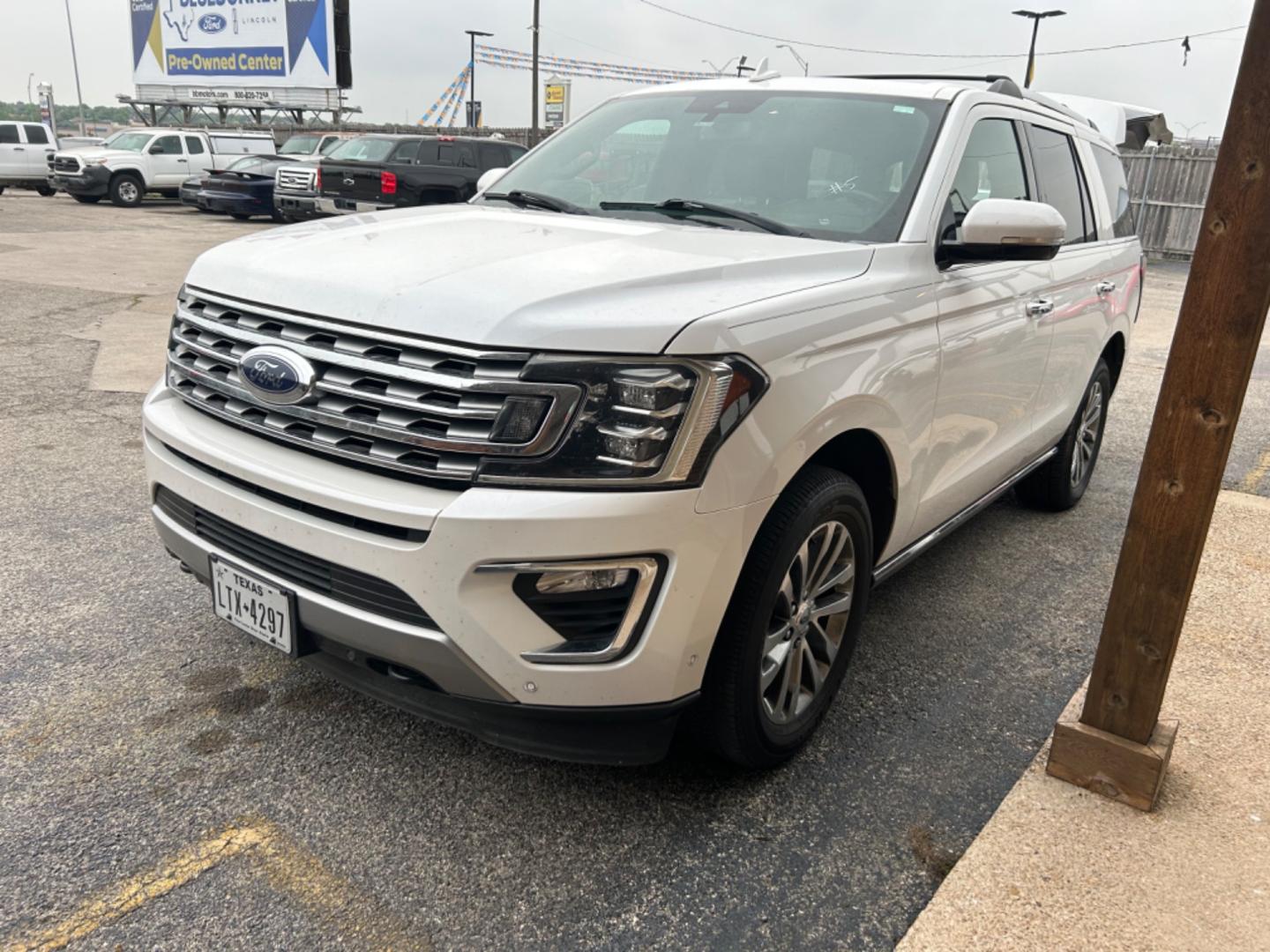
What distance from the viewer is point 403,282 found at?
2.34 m

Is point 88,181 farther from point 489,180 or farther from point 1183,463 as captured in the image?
point 1183,463

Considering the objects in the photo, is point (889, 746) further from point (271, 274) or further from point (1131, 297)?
point (1131, 297)

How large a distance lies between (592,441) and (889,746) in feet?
4.78

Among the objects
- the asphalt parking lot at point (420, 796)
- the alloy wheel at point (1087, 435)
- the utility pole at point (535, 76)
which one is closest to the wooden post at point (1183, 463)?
the asphalt parking lot at point (420, 796)

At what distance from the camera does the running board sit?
126 inches

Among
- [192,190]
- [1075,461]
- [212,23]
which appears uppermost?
[212,23]

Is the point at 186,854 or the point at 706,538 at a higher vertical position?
the point at 706,538

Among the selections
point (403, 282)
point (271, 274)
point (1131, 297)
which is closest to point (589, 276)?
point (403, 282)

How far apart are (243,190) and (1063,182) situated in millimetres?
19471

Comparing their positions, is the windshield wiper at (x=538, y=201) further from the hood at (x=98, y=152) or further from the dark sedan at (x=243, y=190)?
the hood at (x=98, y=152)

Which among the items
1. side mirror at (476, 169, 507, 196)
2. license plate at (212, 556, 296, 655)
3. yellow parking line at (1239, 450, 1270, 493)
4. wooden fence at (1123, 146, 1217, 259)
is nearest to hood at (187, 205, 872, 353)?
license plate at (212, 556, 296, 655)

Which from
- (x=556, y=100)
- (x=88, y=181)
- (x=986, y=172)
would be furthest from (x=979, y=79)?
(x=556, y=100)

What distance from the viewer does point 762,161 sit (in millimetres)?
3328

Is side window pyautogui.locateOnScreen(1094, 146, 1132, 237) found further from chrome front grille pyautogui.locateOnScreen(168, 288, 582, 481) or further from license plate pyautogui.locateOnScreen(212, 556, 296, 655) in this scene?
license plate pyautogui.locateOnScreen(212, 556, 296, 655)
